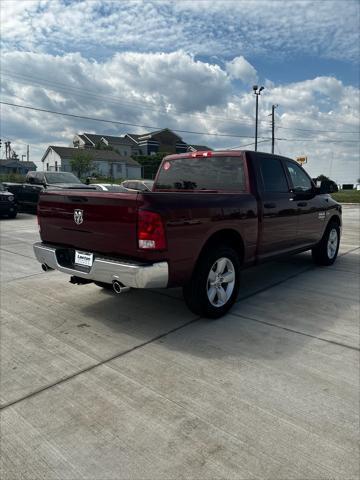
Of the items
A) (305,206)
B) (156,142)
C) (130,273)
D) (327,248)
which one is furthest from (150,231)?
(156,142)

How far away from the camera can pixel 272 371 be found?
3.02m

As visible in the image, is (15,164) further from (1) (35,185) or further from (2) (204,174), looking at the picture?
(2) (204,174)

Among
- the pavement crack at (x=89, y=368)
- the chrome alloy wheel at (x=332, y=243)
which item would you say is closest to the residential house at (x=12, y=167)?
the chrome alloy wheel at (x=332, y=243)

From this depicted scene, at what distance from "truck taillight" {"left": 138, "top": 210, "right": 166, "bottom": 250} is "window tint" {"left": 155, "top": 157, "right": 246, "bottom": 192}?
170cm

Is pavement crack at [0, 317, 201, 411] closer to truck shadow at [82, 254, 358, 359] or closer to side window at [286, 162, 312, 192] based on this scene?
truck shadow at [82, 254, 358, 359]

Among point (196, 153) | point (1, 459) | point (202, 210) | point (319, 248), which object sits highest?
point (196, 153)

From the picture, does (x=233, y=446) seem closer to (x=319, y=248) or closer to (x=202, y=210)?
(x=202, y=210)

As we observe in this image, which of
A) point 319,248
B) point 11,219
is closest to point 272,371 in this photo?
point 319,248

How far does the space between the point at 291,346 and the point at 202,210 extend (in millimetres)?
1499

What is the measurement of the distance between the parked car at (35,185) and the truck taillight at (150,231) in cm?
1213

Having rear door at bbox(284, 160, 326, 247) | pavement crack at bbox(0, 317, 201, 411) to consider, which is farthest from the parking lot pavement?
rear door at bbox(284, 160, 326, 247)

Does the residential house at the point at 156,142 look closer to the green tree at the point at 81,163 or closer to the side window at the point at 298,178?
the green tree at the point at 81,163

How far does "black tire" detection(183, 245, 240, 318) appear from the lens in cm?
382

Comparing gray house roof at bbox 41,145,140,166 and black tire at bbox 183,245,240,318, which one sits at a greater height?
gray house roof at bbox 41,145,140,166
